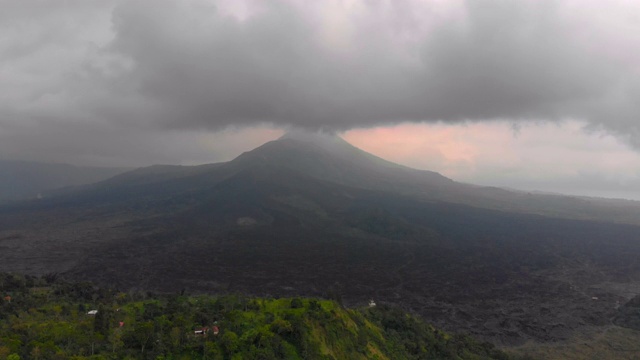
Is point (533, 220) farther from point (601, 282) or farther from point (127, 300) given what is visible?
point (127, 300)

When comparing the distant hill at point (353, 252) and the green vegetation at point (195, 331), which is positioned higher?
the green vegetation at point (195, 331)

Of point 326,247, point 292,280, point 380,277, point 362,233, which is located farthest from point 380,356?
point 362,233

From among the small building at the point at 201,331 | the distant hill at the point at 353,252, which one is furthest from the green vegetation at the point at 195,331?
the distant hill at the point at 353,252

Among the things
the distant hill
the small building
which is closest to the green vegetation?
the small building

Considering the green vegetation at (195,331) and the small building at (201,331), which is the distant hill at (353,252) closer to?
the green vegetation at (195,331)

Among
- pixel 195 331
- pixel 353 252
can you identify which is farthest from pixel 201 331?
pixel 353 252
